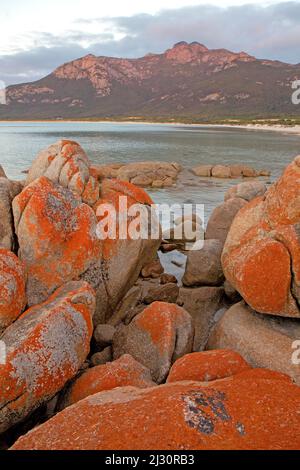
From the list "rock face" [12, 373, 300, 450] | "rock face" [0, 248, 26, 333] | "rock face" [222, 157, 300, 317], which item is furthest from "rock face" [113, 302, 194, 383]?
"rock face" [12, 373, 300, 450]

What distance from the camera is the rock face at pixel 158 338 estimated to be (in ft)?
28.3

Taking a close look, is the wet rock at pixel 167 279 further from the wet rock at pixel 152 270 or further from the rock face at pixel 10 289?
the rock face at pixel 10 289

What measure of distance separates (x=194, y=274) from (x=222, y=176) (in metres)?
30.4

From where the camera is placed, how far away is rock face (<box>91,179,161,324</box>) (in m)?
10.7

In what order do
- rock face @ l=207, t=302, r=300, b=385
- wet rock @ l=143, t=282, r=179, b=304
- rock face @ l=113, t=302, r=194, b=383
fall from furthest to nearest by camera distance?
1. wet rock @ l=143, t=282, r=179, b=304
2. rock face @ l=113, t=302, r=194, b=383
3. rock face @ l=207, t=302, r=300, b=385

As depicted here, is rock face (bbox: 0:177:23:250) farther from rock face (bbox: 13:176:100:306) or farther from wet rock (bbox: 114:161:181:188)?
wet rock (bbox: 114:161:181:188)

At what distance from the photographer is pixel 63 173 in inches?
444

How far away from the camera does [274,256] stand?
342 inches

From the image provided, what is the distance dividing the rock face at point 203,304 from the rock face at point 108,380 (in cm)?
385

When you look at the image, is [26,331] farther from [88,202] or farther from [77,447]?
[88,202]

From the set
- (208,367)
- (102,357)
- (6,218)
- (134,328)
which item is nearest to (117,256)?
(134,328)

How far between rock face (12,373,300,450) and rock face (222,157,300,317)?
3.44 meters

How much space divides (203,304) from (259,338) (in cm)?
325
